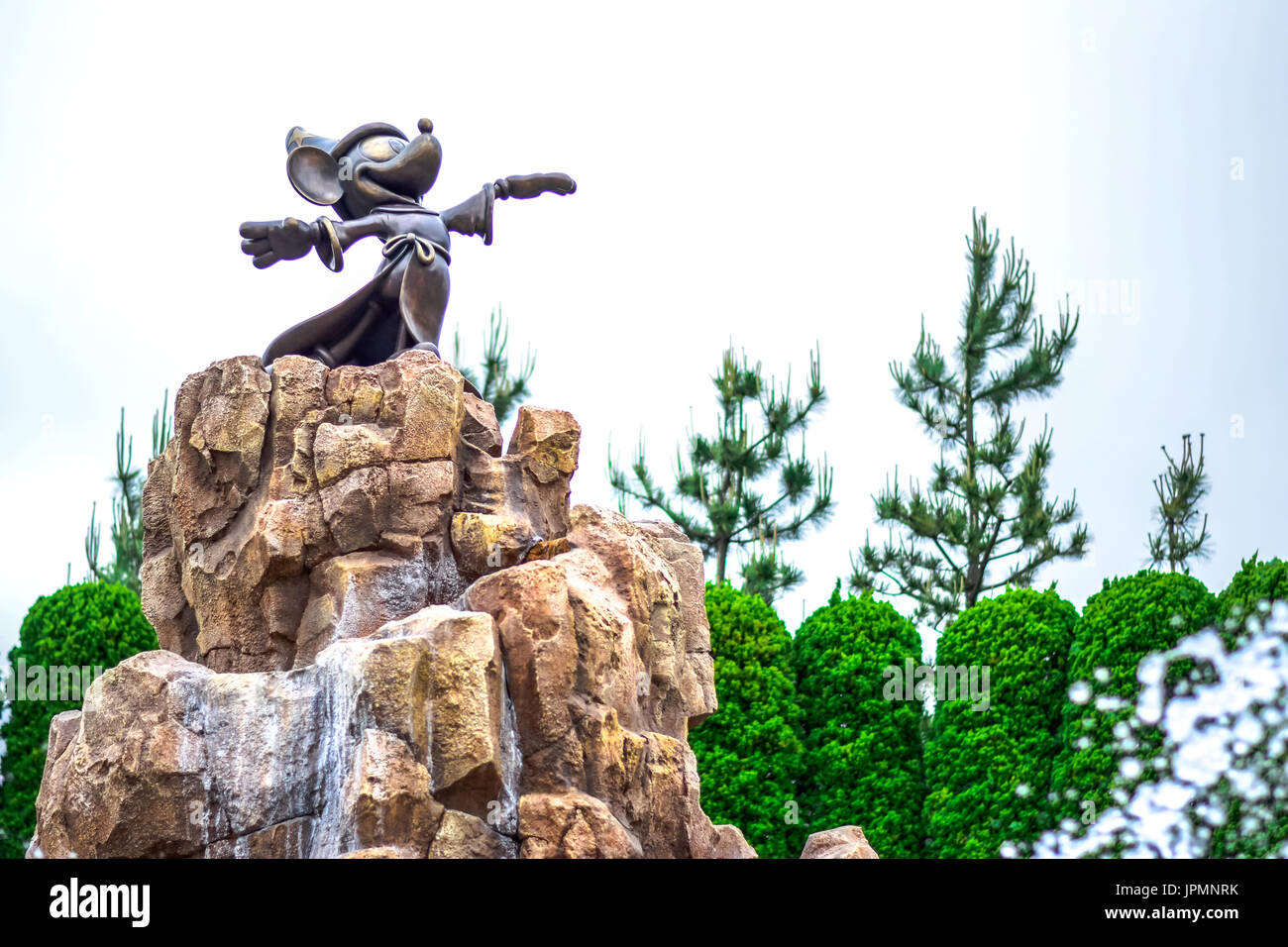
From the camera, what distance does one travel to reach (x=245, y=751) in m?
6.54

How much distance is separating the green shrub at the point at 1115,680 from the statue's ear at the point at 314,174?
7.49 meters

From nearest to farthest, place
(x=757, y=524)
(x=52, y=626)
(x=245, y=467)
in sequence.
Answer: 1. (x=245, y=467)
2. (x=52, y=626)
3. (x=757, y=524)

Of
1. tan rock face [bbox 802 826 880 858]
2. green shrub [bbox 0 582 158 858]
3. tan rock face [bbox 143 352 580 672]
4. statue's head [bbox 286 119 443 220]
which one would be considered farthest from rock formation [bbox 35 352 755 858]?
green shrub [bbox 0 582 158 858]

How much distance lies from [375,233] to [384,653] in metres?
3.75

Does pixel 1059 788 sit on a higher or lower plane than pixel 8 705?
lower

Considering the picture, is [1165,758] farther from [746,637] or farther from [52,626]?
[52,626]

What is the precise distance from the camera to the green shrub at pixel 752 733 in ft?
41.5

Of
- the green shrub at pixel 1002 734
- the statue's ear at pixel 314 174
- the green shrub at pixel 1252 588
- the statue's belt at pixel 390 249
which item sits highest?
the statue's ear at pixel 314 174

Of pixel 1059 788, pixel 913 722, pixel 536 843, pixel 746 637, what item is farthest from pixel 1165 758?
pixel 536 843

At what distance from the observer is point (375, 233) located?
30.1 ft

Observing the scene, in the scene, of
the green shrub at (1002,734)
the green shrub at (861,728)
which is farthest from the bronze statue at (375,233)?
the green shrub at (1002,734)

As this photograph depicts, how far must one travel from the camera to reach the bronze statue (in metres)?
8.80

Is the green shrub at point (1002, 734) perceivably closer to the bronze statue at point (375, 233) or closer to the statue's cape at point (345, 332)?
the bronze statue at point (375, 233)
